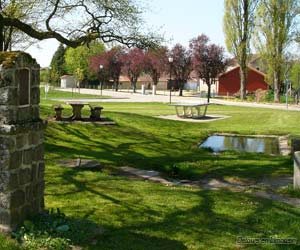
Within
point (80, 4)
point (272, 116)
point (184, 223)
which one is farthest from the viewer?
point (272, 116)

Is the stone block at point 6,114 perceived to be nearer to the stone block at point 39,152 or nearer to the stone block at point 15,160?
the stone block at point 15,160

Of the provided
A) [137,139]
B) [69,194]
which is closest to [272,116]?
[137,139]

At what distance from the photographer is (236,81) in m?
76.8

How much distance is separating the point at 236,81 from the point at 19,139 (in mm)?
72773

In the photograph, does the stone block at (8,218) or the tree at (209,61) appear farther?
the tree at (209,61)

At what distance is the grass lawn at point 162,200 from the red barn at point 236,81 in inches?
2383

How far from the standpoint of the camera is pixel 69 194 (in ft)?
27.8

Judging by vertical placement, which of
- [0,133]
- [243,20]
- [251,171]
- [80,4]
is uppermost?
[243,20]

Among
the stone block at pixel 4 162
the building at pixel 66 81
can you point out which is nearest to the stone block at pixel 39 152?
the stone block at pixel 4 162

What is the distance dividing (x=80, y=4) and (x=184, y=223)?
39.6 ft

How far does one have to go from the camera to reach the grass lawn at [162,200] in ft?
21.0

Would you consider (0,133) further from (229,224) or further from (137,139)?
(137,139)

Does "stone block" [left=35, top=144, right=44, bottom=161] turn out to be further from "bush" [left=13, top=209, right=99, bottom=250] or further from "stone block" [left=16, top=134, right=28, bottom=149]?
"bush" [left=13, top=209, right=99, bottom=250]

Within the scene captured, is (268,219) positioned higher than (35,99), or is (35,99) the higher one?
(35,99)
